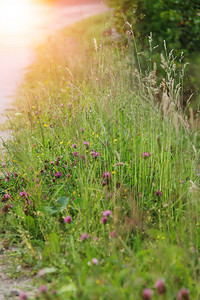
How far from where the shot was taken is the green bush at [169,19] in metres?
4.61

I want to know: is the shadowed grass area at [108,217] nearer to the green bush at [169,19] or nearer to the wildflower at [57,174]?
the wildflower at [57,174]

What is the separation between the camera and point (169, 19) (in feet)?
15.1

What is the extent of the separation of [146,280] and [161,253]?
0.16 m

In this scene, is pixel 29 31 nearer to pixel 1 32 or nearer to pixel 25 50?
pixel 1 32

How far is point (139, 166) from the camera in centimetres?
328

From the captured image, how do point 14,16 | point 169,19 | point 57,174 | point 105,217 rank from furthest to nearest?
point 14,16
point 169,19
point 57,174
point 105,217

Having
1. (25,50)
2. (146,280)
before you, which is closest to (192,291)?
(146,280)

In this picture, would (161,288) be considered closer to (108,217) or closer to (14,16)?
(108,217)

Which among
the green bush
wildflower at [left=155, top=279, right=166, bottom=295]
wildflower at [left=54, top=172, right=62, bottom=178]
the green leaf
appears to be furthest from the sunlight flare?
wildflower at [left=155, top=279, right=166, bottom=295]

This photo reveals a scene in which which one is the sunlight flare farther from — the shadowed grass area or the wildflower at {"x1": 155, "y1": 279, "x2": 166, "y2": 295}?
the wildflower at {"x1": 155, "y1": 279, "x2": 166, "y2": 295}

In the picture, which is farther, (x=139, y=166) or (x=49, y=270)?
(x=139, y=166)

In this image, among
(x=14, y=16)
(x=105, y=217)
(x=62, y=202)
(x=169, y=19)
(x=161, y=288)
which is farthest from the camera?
(x=14, y=16)

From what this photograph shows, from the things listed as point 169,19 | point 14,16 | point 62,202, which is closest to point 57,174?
point 62,202

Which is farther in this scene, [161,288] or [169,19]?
[169,19]
